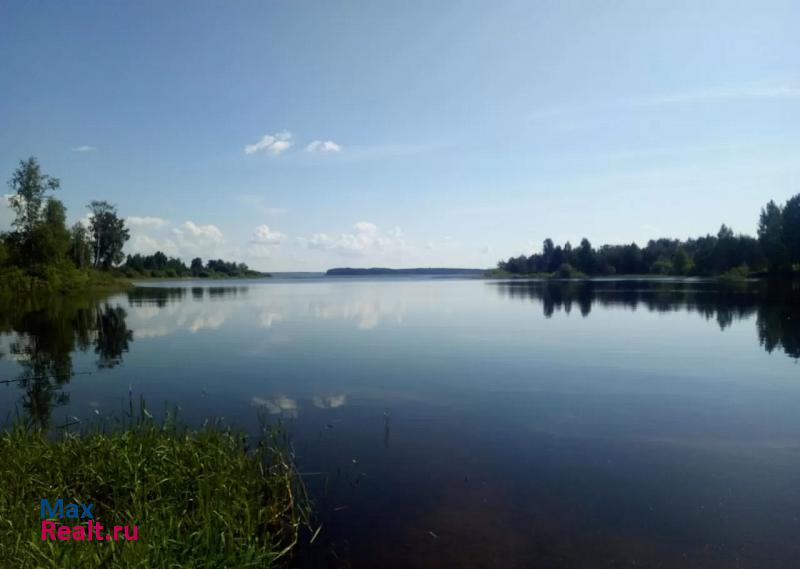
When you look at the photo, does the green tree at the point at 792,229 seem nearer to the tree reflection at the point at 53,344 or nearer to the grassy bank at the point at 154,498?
the tree reflection at the point at 53,344

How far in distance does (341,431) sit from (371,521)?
149 inches

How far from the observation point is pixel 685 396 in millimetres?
13320

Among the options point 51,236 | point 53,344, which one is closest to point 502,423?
point 53,344

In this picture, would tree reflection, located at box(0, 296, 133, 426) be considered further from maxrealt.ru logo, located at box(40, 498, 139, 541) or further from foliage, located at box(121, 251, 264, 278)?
foliage, located at box(121, 251, 264, 278)

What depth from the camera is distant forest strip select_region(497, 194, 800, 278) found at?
8912 cm

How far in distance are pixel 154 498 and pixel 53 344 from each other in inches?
820

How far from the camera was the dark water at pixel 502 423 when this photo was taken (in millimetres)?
6414

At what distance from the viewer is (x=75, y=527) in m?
5.54

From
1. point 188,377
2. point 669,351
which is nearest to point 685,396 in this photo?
point 669,351

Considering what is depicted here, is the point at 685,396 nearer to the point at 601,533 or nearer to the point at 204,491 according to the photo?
the point at 601,533

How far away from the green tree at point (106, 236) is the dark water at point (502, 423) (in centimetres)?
8372

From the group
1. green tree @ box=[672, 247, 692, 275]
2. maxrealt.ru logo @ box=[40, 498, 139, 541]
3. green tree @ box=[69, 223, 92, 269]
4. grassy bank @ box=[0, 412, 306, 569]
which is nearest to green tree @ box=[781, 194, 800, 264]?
green tree @ box=[672, 247, 692, 275]

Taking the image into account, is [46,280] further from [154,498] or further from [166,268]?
[166,268]

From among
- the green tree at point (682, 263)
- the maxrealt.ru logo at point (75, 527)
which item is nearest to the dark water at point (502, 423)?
the maxrealt.ru logo at point (75, 527)
